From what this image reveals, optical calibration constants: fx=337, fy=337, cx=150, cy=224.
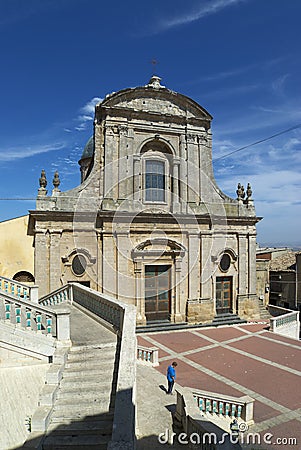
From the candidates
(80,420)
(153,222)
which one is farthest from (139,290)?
(80,420)

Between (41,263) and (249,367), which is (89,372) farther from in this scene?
(41,263)

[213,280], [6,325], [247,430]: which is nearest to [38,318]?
[6,325]

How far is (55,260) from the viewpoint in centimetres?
1576

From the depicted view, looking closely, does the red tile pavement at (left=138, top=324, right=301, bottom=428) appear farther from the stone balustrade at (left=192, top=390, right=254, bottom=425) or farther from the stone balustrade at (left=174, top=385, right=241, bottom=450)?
the stone balustrade at (left=174, top=385, right=241, bottom=450)

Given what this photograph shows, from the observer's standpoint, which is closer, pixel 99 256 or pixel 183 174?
pixel 99 256

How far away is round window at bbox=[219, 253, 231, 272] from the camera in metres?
19.2

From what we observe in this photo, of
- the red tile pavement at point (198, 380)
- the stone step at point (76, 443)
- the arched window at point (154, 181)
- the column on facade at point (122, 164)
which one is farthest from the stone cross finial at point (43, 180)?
the stone step at point (76, 443)

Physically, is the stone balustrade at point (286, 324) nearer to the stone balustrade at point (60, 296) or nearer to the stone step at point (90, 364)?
the stone balustrade at point (60, 296)

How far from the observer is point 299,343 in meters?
14.8

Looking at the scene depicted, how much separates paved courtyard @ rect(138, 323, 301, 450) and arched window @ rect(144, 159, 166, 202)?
7.04 metres

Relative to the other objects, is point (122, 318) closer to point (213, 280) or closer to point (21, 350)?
point (21, 350)

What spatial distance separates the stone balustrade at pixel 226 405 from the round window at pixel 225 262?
11.3 meters

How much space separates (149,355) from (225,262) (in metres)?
8.89

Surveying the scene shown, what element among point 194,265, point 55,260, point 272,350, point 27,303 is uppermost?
point 27,303
